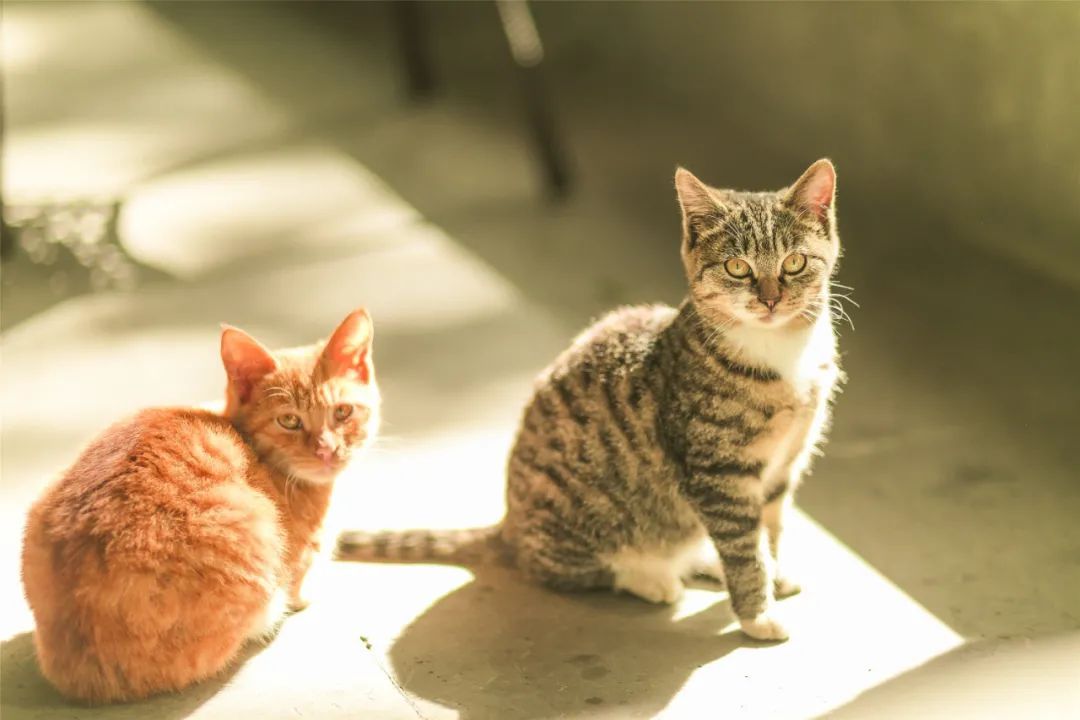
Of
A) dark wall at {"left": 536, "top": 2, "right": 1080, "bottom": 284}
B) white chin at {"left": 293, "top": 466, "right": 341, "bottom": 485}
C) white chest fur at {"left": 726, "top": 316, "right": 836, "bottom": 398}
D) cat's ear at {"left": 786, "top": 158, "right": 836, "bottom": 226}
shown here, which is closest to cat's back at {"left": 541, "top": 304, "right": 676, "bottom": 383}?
white chest fur at {"left": 726, "top": 316, "right": 836, "bottom": 398}

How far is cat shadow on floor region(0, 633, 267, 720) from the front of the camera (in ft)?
7.18

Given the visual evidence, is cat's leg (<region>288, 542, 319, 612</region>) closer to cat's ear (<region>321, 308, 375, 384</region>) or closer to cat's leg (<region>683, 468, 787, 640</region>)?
cat's ear (<region>321, 308, 375, 384</region>)

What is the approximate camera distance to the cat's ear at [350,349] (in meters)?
2.45

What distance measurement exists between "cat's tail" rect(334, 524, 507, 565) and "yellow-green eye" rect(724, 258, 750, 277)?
2.38 ft

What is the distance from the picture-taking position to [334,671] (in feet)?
7.68

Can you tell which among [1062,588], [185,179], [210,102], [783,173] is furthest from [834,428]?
[210,102]

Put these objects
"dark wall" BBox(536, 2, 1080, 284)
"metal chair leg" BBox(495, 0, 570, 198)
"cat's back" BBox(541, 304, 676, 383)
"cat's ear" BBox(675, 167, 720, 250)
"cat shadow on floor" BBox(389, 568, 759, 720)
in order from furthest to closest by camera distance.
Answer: "metal chair leg" BBox(495, 0, 570, 198) < "dark wall" BBox(536, 2, 1080, 284) < "cat's back" BBox(541, 304, 676, 383) < "cat's ear" BBox(675, 167, 720, 250) < "cat shadow on floor" BBox(389, 568, 759, 720)

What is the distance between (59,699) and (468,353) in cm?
151

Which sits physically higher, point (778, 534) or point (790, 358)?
point (790, 358)

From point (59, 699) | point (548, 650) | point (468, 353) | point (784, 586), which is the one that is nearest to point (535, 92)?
point (468, 353)

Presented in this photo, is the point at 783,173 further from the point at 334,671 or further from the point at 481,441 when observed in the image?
the point at 334,671

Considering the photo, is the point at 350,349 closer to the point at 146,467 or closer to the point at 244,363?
the point at 244,363

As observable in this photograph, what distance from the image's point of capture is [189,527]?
2180 millimetres

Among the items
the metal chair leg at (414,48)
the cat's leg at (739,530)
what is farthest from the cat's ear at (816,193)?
the metal chair leg at (414,48)
